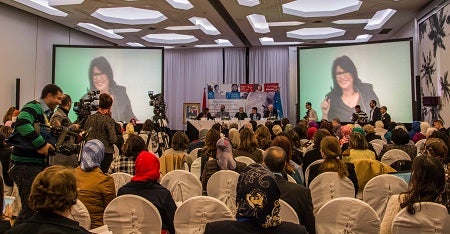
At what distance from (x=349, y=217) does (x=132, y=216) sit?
1.50m

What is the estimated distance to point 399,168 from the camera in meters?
4.44

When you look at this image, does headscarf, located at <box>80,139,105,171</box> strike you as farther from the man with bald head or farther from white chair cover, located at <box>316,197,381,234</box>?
white chair cover, located at <box>316,197,381,234</box>

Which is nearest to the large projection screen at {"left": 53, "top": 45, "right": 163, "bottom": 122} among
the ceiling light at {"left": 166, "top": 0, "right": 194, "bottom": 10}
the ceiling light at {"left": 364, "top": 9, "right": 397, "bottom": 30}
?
the ceiling light at {"left": 166, "top": 0, "right": 194, "bottom": 10}

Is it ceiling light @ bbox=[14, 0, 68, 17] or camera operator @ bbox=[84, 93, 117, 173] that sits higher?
ceiling light @ bbox=[14, 0, 68, 17]

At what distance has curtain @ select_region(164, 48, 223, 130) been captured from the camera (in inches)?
703

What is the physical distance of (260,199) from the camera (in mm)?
1657

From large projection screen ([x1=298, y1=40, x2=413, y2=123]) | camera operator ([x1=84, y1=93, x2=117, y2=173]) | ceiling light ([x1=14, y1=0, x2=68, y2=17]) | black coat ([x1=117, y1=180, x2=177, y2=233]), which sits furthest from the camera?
large projection screen ([x1=298, y1=40, x2=413, y2=123])

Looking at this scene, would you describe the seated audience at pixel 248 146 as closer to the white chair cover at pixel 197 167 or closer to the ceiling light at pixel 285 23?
the white chair cover at pixel 197 167

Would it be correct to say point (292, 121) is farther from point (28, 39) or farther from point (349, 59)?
point (28, 39)

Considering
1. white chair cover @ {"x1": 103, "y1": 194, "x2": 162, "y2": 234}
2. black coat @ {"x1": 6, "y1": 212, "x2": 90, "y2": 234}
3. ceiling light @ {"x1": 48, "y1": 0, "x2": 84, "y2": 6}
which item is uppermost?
ceiling light @ {"x1": 48, "y1": 0, "x2": 84, "y2": 6}

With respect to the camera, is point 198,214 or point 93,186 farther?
point 93,186

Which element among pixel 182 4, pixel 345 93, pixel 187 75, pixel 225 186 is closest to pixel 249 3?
pixel 182 4

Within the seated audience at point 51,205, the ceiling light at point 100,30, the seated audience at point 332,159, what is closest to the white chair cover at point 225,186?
the seated audience at point 332,159

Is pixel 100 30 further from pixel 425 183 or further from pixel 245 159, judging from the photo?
pixel 425 183
